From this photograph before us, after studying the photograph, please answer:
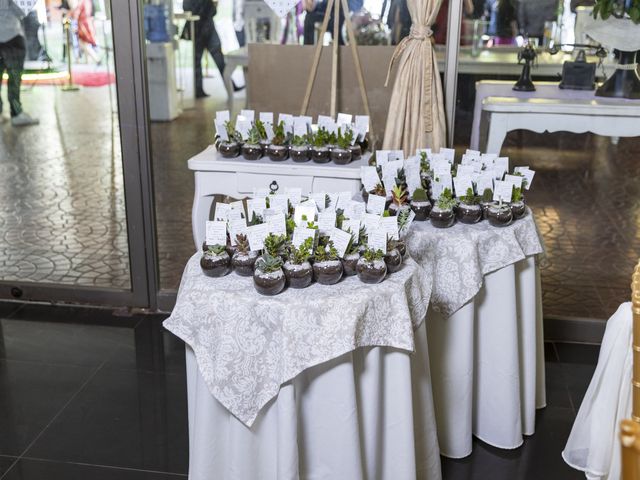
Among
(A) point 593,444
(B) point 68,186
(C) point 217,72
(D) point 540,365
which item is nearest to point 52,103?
(B) point 68,186

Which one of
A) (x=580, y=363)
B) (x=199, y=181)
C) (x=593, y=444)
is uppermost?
(x=199, y=181)

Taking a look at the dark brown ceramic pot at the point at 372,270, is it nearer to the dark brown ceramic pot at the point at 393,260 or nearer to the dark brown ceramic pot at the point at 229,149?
the dark brown ceramic pot at the point at 393,260

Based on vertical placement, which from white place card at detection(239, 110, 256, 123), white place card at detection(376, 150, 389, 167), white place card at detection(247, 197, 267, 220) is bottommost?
white place card at detection(247, 197, 267, 220)

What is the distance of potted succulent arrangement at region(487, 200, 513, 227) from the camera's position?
2.64m

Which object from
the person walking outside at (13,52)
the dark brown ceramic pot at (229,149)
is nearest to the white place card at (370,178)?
the dark brown ceramic pot at (229,149)

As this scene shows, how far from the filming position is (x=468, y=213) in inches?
105

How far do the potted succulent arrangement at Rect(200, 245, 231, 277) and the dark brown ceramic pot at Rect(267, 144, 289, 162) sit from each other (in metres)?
1.09

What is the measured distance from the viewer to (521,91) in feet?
11.1

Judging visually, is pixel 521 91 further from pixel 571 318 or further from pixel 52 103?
pixel 52 103

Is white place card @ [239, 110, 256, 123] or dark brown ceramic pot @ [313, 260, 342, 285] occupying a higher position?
white place card @ [239, 110, 256, 123]

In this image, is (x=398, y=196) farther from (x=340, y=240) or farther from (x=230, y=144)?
(x=230, y=144)

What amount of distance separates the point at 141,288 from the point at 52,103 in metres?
0.97

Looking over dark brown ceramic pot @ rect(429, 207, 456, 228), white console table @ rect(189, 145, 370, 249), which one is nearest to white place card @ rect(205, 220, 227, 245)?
dark brown ceramic pot @ rect(429, 207, 456, 228)
